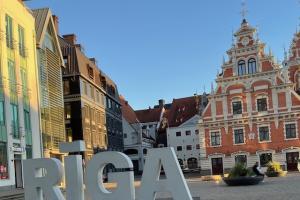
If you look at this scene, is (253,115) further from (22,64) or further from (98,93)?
(22,64)

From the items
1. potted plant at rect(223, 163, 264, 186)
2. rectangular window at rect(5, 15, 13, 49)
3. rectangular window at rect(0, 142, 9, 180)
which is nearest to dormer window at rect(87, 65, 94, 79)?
rectangular window at rect(5, 15, 13, 49)

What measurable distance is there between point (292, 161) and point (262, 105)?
6841 millimetres

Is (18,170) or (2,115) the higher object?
(2,115)

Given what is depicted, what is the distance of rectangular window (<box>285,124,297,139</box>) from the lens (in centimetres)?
5630

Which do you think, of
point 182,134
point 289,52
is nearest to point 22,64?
point 289,52

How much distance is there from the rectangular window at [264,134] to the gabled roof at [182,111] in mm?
34988

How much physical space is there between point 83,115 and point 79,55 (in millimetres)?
6511

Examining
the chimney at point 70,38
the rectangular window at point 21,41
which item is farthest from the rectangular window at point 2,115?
the chimney at point 70,38

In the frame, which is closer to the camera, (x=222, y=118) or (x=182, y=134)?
(x=222, y=118)

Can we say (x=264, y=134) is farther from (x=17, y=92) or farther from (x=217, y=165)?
(x=17, y=92)

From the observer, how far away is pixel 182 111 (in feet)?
311

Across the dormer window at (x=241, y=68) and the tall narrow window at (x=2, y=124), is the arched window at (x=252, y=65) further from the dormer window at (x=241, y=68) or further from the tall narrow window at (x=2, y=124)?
the tall narrow window at (x=2, y=124)

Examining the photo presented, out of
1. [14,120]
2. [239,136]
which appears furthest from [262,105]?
[14,120]

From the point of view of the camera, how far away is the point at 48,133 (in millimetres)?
42969
